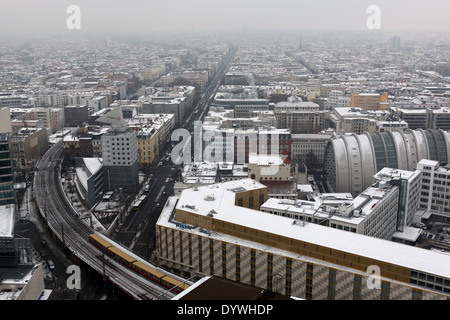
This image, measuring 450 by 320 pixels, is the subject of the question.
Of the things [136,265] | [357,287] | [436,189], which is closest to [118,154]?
[136,265]

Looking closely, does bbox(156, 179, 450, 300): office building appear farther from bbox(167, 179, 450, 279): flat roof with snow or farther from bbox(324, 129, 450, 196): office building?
bbox(324, 129, 450, 196): office building

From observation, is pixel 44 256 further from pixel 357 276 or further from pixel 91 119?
pixel 91 119

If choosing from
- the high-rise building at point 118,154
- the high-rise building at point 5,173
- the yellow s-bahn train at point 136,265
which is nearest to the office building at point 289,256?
the yellow s-bahn train at point 136,265

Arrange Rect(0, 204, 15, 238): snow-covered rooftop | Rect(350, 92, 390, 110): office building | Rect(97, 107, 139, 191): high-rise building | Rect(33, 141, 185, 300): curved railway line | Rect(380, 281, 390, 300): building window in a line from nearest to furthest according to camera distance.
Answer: Rect(380, 281, 390, 300): building window
Rect(33, 141, 185, 300): curved railway line
Rect(0, 204, 15, 238): snow-covered rooftop
Rect(97, 107, 139, 191): high-rise building
Rect(350, 92, 390, 110): office building

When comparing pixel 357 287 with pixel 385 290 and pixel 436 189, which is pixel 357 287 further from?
pixel 436 189

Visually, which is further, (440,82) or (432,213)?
(440,82)

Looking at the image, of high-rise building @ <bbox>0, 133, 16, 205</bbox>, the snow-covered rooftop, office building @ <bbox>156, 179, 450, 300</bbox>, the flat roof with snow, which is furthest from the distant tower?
the snow-covered rooftop
